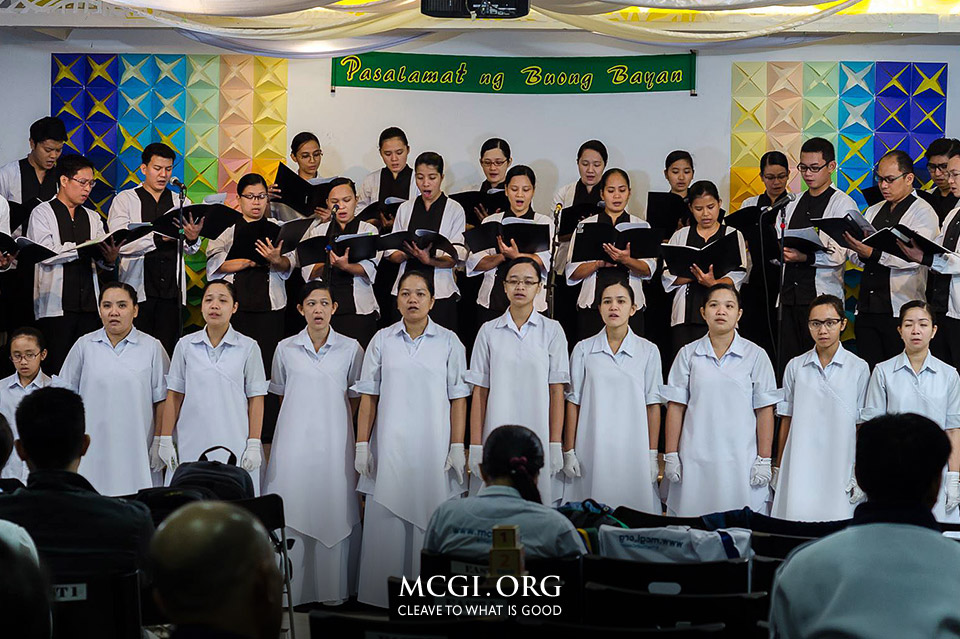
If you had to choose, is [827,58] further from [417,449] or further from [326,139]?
[417,449]

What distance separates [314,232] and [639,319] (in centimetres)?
209

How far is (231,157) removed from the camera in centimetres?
885

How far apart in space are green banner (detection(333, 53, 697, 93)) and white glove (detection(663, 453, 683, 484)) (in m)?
3.68

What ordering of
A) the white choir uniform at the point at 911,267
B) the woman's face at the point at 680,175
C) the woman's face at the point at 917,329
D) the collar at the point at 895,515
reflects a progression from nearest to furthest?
1. the collar at the point at 895,515
2. the woman's face at the point at 917,329
3. the white choir uniform at the point at 911,267
4. the woman's face at the point at 680,175

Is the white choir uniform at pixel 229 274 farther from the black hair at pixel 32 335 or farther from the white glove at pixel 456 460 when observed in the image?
the white glove at pixel 456 460

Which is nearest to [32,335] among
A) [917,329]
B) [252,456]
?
[252,456]

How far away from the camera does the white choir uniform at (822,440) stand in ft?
19.4

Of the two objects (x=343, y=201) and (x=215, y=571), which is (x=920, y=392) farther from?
(x=215, y=571)

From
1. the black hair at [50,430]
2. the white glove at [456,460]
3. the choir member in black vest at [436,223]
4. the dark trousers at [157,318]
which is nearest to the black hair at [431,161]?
the choir member in black vest at [436,223]

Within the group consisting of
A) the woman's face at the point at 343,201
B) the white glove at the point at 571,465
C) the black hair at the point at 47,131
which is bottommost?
the white glove at the point at 571,465

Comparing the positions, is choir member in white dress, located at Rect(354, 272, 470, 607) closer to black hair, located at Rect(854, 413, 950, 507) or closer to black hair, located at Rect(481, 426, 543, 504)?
black hair, located at Rect(481, 426, 543, 504)

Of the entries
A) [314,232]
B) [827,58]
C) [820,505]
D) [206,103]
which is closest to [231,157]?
[206,103]

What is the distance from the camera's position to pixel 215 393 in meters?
6.06

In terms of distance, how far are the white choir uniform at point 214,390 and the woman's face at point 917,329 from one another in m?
3.28
